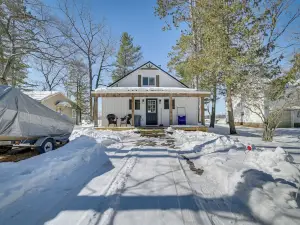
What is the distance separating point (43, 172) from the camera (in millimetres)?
3404

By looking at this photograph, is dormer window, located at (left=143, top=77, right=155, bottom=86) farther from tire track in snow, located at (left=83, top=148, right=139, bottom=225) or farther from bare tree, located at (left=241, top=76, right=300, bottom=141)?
tire track in snow, located at (left=83, top=148, right=139, bottom=225)

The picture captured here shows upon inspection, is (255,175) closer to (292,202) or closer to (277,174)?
(292,202)

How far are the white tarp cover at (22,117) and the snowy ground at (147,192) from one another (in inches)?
53.4

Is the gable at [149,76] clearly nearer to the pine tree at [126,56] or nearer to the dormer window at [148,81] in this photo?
the dormer window at [148,81]

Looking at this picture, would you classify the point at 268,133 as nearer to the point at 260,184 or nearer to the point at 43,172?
the point at 260,184

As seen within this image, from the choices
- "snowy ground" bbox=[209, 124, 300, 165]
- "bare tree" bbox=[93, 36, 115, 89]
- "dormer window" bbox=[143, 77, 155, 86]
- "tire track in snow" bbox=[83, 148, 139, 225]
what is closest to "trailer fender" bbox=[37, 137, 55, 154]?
"tire track in snow" bbox=[83, 148, 139, 225]

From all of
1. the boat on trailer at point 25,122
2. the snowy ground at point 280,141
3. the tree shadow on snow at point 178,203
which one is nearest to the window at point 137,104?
the snowy ground at point 280,141

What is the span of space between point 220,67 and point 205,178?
7.99 meters

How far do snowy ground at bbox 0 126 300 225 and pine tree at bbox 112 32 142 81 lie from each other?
25.6 metres

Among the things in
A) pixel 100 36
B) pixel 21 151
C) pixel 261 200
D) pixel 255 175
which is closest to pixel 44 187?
pixel 261 200

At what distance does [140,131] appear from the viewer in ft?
37.0

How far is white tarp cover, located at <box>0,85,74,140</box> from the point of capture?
4.60 meters

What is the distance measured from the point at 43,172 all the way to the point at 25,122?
2448 millimetres

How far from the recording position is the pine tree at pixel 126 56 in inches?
1115
